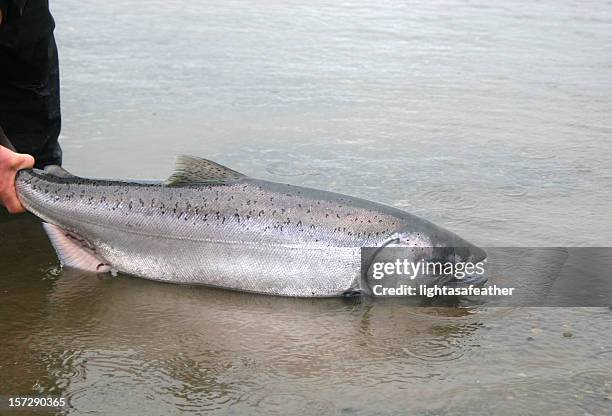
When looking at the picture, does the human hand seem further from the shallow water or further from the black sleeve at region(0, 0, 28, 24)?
the black sleeve at region(0, 0, 28, 24)

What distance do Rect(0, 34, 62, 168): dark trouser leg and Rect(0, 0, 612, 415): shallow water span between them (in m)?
0.40

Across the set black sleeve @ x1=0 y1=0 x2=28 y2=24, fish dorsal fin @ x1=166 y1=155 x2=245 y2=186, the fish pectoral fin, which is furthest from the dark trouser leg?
fish dorsal fin @ x1=166 y1=155 x2=245 y2=186

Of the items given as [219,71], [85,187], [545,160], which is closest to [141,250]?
[85,187]

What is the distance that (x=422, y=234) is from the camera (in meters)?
4.38

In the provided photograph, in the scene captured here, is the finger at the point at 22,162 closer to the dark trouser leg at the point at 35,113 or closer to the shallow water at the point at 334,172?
the shallow water at the point at 334,172

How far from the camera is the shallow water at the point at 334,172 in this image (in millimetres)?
3570

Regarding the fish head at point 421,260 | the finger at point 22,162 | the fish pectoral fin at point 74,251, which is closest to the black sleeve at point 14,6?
the finger at point 22,162

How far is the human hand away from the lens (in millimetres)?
4582

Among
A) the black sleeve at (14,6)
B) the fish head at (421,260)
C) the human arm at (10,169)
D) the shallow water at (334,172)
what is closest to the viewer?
the shallow water at (334,172)

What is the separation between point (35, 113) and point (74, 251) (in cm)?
139

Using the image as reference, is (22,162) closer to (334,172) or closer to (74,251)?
(74,251)

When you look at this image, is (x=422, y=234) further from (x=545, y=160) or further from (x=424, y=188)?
(x=545, y=160)

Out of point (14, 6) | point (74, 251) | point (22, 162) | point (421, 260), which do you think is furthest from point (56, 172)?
point (421, 260)

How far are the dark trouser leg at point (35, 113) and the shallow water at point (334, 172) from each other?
0.40 meters
